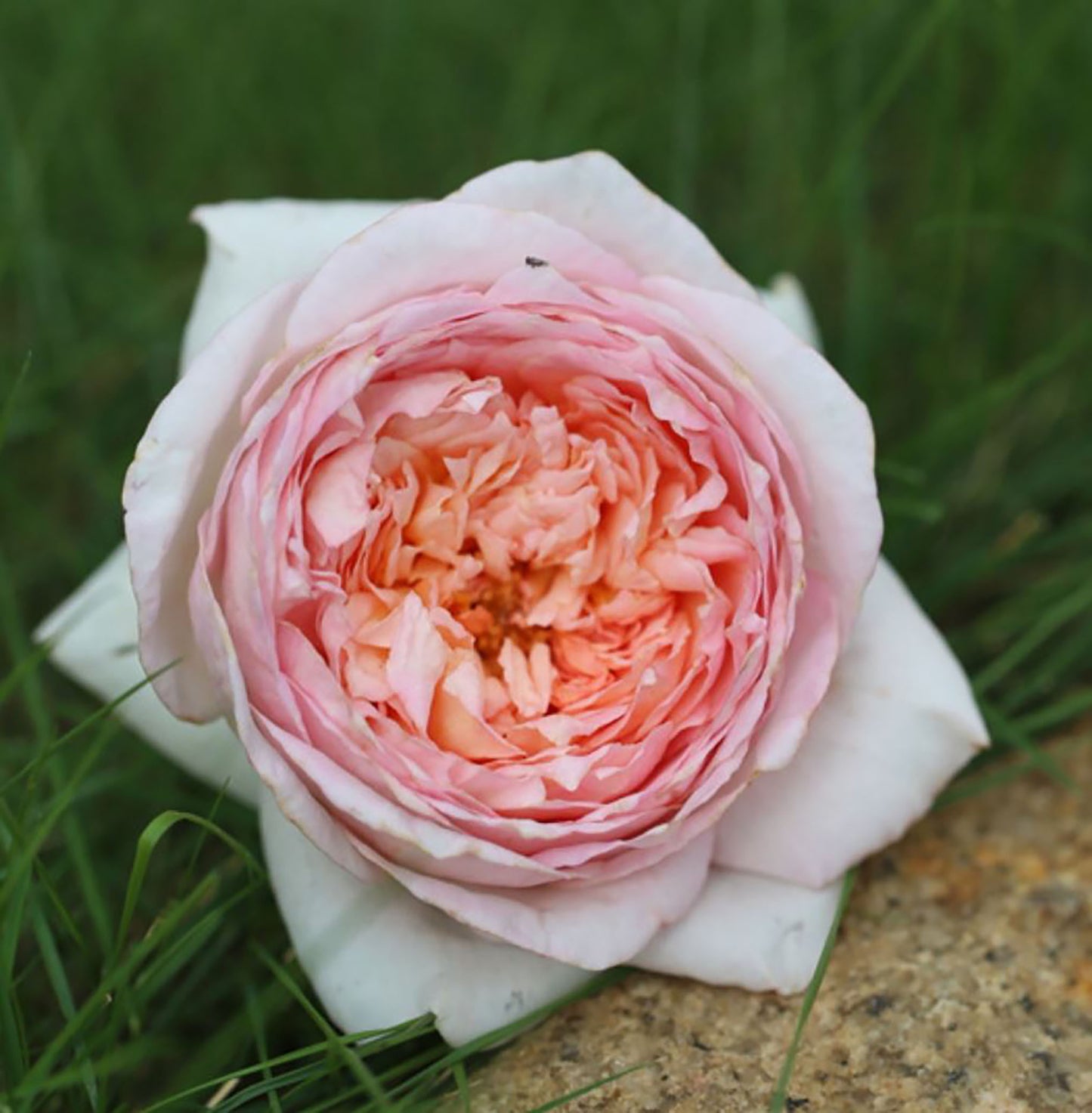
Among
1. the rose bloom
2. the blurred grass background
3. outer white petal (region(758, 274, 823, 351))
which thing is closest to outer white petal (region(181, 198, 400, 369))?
the rose bloom

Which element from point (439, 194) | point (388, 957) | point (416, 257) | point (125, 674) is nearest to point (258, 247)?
point (416, 257)

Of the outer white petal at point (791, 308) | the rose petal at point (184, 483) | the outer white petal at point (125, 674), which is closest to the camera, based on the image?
the rose petal at point (184, 483)

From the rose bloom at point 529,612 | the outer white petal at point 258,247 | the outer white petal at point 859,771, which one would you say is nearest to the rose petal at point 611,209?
the rose bloom at point 529,612

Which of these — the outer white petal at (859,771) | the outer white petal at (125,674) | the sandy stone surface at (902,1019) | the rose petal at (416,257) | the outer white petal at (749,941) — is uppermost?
the rose petal at (416,257)

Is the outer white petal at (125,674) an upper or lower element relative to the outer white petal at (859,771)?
lower

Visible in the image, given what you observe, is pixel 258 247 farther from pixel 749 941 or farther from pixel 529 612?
pixel 749 941

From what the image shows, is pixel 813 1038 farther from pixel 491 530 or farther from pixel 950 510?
pixel 950 510

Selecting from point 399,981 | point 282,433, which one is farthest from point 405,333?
point 399,981

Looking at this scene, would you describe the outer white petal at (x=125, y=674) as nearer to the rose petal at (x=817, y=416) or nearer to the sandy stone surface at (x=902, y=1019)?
the sandy stone surface at (x=902, y=1019)
